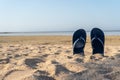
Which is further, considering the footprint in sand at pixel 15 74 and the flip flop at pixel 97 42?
the flip flop at pixel 97 42

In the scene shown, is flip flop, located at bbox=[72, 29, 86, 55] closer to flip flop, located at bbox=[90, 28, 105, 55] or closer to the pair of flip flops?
the pair of flip flops

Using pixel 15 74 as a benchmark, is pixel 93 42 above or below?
above

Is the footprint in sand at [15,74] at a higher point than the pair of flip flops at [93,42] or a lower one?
lower

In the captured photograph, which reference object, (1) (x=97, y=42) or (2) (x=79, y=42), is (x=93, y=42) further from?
(2) (x=79, y=42)

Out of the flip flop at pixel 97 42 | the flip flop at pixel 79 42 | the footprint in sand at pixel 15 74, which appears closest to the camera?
the footprint in sand at pixel 15 74

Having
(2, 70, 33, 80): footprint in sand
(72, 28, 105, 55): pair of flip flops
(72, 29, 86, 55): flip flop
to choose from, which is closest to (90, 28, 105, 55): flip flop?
(72, 28, 105, 55): pair of flip flops

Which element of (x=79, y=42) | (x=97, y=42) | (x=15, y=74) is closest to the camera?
(x=15, y=74)

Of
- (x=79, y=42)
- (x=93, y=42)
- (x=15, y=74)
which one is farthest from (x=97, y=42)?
(x=15, y=74)

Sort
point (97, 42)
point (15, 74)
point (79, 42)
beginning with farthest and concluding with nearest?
point (79, 42), point (97, 42), point (15, 74)

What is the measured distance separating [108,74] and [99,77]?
0.17m

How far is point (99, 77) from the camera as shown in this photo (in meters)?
3.37

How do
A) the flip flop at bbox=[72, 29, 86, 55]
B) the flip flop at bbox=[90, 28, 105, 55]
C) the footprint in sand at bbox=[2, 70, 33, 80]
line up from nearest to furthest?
the footprint in sand at bbox=[2, 70, 33, 80] < the flip flop at bbox=[90, 28, 105, 55] < the flip flop at bbox=[72, 29, 86, 55]

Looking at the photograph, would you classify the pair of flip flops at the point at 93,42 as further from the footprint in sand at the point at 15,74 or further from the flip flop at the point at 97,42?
the footprint in sand at the point at 15,74

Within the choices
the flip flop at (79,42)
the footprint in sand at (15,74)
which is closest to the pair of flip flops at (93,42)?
the flip flop at (79,42)
